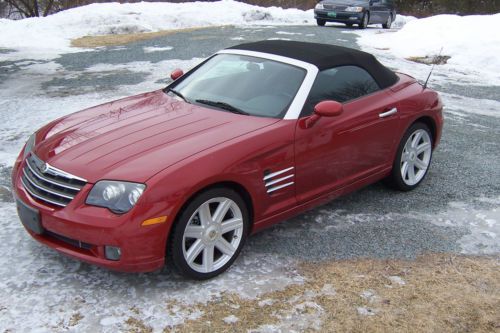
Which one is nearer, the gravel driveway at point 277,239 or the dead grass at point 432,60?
the gravel driveway at point 277,239

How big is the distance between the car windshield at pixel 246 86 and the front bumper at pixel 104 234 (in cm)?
133

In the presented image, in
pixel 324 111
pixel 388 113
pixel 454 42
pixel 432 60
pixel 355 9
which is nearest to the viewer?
pixel 324 111

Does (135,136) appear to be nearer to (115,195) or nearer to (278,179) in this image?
(115,195)

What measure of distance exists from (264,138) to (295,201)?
1.91 ft

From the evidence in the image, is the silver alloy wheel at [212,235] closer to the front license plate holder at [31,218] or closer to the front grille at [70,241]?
the front grille at [70,241]

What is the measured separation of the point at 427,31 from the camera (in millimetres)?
14906

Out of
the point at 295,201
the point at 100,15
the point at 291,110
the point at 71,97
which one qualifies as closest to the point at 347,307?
the point at 295,201

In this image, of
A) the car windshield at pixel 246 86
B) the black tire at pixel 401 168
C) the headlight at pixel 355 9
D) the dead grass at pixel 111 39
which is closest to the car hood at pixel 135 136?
the car windshield at pixel 246 86

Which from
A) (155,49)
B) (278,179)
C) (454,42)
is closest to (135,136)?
(278,179)

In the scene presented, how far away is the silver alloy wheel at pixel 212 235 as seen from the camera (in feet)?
11.2

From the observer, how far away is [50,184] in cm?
340

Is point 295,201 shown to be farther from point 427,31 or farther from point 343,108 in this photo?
point 427,31

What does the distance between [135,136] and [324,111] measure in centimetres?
137

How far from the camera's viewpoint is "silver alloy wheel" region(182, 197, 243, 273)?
343cm
